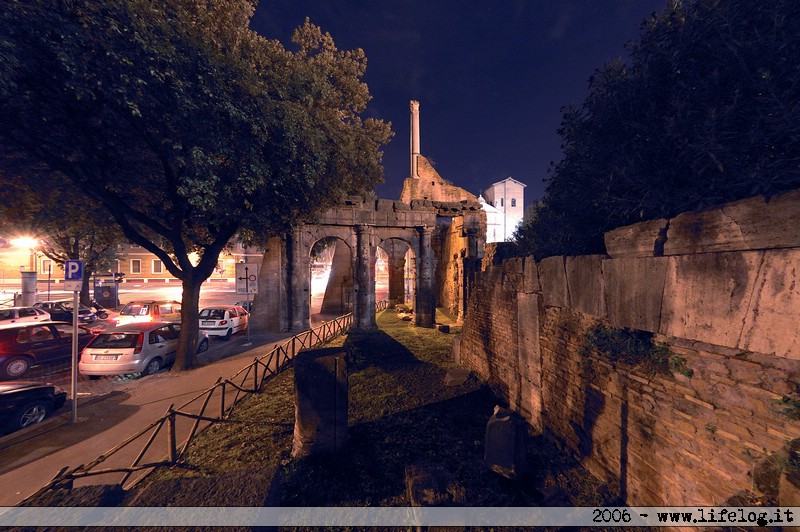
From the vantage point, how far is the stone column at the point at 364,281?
1631 centimetres

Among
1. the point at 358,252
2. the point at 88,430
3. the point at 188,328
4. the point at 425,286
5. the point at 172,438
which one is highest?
the point at 358,252

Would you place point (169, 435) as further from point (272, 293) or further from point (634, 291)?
point (272, 293)

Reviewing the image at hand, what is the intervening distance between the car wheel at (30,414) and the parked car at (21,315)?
12284 mm

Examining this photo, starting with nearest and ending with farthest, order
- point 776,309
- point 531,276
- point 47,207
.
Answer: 1. point 776,309
2. point 531,276
3. point 47,207

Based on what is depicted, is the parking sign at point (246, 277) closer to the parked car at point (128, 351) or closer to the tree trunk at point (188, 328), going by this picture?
the tree trunk at point (188, 328)

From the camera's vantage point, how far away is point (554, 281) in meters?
5.11

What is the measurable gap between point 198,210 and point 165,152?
6.48 ft

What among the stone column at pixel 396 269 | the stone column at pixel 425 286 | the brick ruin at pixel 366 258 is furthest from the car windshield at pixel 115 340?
the stone column at pixel 396 269

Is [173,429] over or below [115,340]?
below

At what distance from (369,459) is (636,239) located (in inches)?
191

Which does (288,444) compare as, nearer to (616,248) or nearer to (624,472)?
(624,472)

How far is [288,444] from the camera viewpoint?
5074mm

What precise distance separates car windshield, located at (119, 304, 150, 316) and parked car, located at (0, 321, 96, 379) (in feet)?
17.7

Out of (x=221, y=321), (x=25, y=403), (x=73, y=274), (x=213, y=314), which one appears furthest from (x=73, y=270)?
(x=213, y=314)
